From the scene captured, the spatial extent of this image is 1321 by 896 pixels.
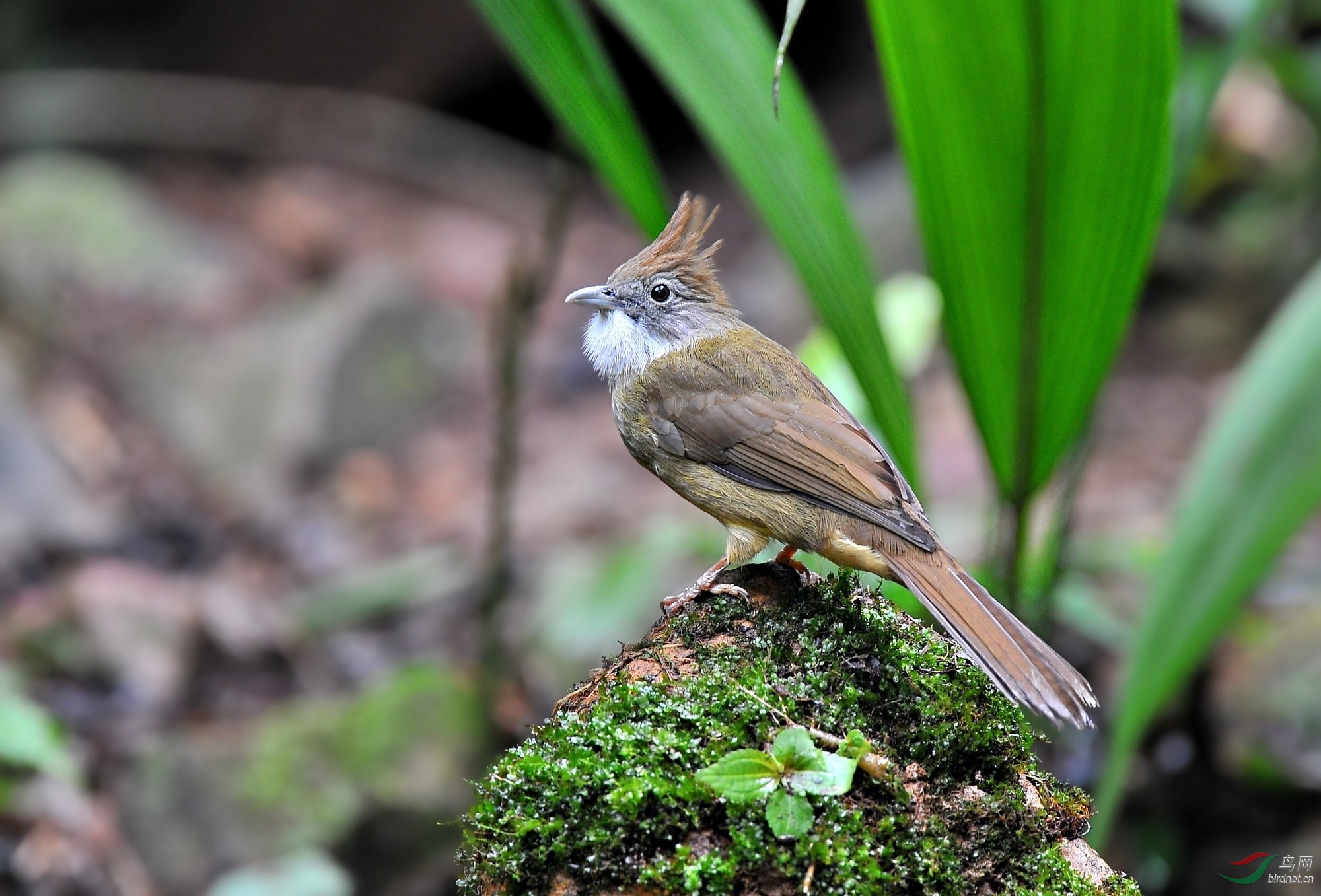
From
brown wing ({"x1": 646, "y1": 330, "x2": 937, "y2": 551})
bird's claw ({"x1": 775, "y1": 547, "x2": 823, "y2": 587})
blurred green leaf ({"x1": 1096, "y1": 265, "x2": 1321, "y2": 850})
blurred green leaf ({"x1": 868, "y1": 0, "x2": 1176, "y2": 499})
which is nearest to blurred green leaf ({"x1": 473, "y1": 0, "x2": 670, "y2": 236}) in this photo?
blurred green leaf ({"x1": 868, "y1": 0, "x2": 1176, "y2": 499})

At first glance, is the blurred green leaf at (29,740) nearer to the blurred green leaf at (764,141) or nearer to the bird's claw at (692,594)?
the bird's claw at (692,594)

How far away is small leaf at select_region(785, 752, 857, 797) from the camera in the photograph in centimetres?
209

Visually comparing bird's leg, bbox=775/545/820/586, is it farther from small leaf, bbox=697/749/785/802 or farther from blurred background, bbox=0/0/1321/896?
small leaf, bbox=697/749/785/802

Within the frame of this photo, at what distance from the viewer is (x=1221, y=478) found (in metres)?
2.59

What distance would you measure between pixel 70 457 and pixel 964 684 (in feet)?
22.6

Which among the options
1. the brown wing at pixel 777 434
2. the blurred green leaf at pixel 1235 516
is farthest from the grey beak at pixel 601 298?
the blurred green leaf at pixel 1235 516

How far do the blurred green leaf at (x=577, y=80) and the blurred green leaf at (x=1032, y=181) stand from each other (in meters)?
0.55

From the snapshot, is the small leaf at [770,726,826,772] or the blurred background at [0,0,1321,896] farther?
the blurred background at [0,0,1321,896]

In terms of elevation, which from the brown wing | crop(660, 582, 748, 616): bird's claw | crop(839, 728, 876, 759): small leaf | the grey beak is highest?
the grey beak

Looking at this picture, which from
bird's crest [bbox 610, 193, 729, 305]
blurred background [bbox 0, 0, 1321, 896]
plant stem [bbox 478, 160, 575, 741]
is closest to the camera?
bird's crest [bbox 610, 193, 729, 305]

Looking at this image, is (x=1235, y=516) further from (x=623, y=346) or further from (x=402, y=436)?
(x=402, y=436)

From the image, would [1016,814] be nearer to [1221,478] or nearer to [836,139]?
[1221,478]

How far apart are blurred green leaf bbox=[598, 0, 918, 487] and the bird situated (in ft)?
1.38

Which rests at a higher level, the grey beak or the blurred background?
the blurred background
